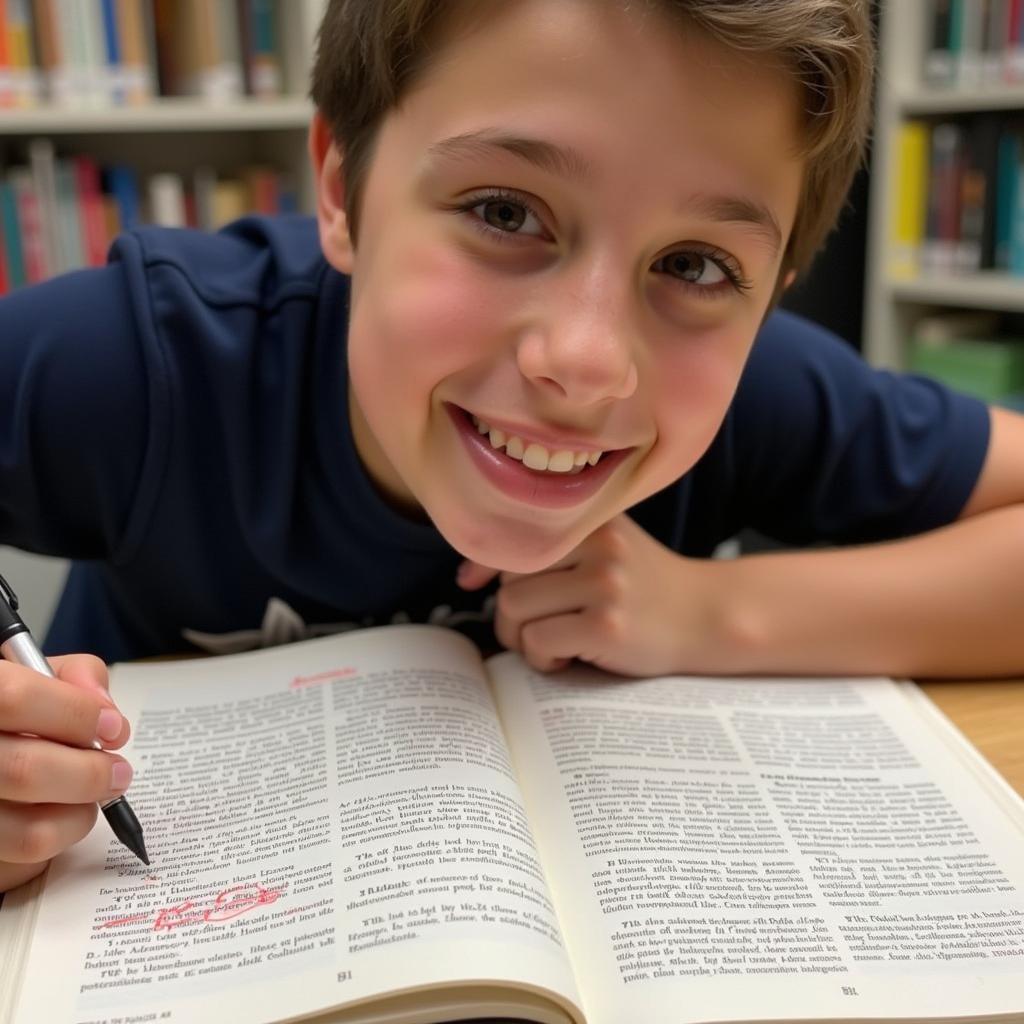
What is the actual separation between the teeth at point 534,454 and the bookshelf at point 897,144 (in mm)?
1621

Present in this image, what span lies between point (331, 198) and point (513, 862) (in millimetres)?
511

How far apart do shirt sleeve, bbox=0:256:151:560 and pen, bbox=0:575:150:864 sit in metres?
0.20

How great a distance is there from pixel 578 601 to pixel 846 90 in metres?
0.35

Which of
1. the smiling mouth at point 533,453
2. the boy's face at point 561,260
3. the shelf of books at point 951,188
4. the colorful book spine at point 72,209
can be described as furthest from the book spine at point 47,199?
the shelf of books at point 951,188

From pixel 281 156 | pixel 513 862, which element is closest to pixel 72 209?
pixel 281 156

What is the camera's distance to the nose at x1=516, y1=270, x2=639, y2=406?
575 millimetres

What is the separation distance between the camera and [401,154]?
0.66 metres

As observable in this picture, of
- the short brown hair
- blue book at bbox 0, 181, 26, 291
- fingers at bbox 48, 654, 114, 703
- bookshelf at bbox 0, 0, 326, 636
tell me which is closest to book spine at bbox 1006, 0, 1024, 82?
bookshelf at bbox 0, 0, 326, 636

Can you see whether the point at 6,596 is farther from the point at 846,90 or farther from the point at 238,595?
the point at 846,90

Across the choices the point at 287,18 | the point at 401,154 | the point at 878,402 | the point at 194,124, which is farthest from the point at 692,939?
the point at 287,18

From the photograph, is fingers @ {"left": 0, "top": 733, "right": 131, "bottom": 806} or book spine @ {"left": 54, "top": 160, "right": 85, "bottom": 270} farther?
book spine @ {"left": 54, "top": 160, "right": 85, "bottom": 270}

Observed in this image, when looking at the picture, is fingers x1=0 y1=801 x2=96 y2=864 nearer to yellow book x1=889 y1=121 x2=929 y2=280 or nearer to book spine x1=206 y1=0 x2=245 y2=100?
book spine x1=206 y1=0 x2=245 y2=100

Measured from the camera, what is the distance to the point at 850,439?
0.94 metres

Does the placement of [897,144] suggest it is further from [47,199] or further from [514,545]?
[514,545]
